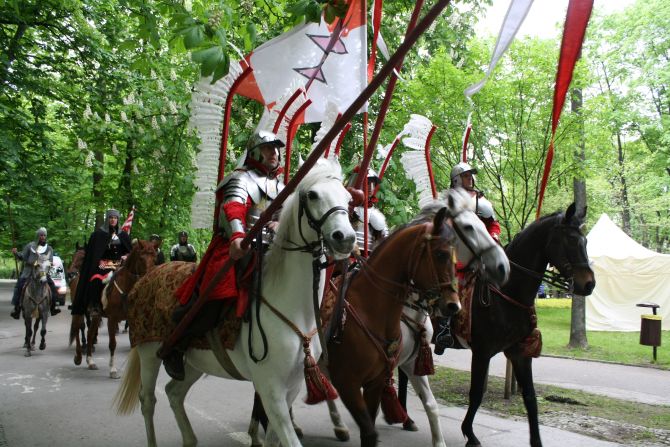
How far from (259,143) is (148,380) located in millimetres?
2584

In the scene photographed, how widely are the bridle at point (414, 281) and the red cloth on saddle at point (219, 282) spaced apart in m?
1.27

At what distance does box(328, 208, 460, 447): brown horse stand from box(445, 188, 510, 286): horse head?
0.55 meters

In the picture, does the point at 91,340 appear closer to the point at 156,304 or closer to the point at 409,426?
the point at 156,304

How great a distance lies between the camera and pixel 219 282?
4262mm

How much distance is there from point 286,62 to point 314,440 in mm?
4112

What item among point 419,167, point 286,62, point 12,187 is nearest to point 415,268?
point 286,62

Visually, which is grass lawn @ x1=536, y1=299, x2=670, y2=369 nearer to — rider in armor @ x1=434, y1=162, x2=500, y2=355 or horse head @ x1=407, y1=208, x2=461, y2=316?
rider in armor @ x1=434, y1=162, x2=500, y2=355

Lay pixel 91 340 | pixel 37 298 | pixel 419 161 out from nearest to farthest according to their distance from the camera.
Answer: pixel 419 161, pixel 91 340, pixel 37 298

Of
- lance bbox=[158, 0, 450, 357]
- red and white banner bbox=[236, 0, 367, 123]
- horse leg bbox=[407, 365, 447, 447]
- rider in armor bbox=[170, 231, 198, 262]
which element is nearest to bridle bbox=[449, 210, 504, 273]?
horse leg bbox=[407, 365, 447, 447]

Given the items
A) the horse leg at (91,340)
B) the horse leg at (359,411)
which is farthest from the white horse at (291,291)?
the horse leg at (91,340)

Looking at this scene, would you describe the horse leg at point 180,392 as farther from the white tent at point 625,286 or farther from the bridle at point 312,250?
the white tent at point 625,286

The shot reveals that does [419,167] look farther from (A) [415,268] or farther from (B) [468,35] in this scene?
(B) [468,35]

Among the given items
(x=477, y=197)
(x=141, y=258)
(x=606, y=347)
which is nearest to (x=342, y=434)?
(x=477, y=197)

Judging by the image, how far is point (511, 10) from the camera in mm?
3154
